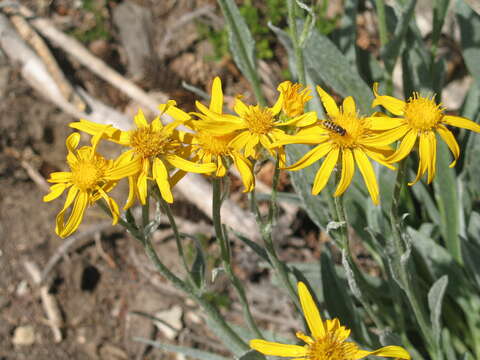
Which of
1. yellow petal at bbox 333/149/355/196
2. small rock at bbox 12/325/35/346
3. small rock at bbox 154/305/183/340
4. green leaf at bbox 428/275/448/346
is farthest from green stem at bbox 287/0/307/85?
small rock at bbox 12/325/35/346

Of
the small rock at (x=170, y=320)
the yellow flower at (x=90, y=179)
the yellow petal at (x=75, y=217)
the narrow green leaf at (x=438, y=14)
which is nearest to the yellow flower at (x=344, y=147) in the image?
the yellow flower at (x=90, y=179)

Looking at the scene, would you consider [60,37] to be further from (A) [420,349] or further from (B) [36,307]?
(A) [420,349]

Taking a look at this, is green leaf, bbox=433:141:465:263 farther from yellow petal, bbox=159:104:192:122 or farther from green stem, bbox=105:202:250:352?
yellow petal, bbox=159:104:192:122

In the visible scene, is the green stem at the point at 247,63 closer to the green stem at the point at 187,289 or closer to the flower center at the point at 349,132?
the flower center at the point at 349,132

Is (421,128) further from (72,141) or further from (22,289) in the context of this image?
(22,289)

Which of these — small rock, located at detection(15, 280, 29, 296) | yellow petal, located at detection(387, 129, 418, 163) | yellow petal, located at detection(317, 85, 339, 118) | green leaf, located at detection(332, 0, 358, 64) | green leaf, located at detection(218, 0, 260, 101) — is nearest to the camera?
yellow petal, located at detection(387, 129, 418, 163)

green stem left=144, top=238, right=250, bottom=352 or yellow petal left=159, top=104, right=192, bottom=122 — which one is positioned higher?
yellow petal left=159, top=104, right=192, bottom=122

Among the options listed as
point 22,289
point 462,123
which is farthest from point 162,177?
point 22,289

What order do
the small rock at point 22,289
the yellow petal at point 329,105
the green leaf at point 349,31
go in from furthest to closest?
1. the small rock at point 22,289
2. the green leaf at point 349,31
3. the yellow petal at point 329,105
